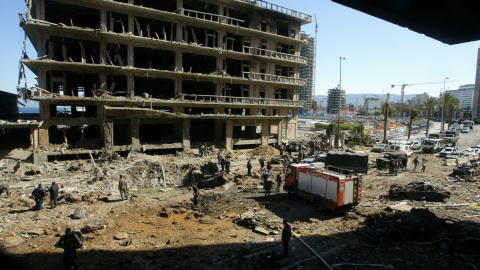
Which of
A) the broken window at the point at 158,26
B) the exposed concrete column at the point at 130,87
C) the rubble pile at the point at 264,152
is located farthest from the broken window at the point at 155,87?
the rubble pile at the point at 264,152

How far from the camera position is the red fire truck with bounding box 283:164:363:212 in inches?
624

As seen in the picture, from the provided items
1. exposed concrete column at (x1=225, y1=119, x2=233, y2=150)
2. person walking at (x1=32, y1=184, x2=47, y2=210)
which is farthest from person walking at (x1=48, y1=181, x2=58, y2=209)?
exposed concrete column at (x1=225, y1=119, x2=233, y2=150)

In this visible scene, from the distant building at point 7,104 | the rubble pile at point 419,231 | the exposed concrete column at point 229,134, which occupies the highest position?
the distant building at point 7,104

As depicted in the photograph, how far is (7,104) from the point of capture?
42844mm

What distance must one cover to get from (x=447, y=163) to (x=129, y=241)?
34.1m

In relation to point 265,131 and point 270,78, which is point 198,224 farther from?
point 270,78

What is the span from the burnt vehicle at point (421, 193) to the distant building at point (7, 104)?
Result: 47.5 metres

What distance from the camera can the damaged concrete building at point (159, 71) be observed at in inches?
1142

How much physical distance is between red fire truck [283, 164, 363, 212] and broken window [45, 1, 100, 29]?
28.4 m

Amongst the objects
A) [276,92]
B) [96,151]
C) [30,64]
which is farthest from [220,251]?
[276,92]

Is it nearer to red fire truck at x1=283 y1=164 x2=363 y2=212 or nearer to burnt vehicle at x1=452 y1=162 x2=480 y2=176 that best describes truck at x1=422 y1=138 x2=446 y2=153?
burnt vehicle at x1=452 y1=162 x2=480 y2=176

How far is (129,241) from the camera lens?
13.2 meters

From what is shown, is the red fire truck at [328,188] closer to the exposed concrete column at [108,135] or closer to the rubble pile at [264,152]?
the rubble pile at [264,152]

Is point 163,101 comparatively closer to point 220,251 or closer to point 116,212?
point 116,212
